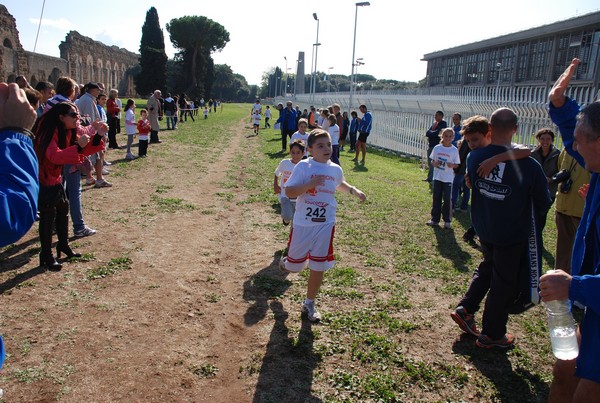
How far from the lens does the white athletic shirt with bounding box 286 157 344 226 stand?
14.3 feet

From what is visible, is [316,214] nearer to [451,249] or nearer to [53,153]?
[53,153]

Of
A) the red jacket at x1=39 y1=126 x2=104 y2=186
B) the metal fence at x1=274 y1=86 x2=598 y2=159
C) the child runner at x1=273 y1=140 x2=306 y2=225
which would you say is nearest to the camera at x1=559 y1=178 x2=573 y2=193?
the child runner at x1=273 y1=140 x2=306 y2=225

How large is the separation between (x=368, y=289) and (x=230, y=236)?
9.04 feet

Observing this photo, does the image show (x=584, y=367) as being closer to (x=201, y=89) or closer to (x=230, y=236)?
(x=230, y=236)

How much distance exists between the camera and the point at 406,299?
204 inches

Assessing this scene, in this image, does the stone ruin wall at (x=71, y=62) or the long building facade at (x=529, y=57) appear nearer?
the stone ruin wall at (x=71, y=62)

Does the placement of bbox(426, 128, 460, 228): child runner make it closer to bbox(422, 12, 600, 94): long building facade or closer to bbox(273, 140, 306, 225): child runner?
bbox(273, 140, 306, 225): child runner

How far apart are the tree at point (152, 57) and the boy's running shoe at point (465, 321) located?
61999 millimetres

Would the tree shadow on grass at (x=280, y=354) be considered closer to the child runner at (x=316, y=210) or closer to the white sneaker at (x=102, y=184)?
the child runner at (x=316, y=210)

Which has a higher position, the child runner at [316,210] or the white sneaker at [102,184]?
the child runner at [316,210]

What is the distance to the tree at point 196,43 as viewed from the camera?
72.8 m

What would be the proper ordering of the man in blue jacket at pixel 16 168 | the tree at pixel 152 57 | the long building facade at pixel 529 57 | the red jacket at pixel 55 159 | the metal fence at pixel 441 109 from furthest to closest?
the tree at pixel 152 57 → the long building facade at pixel 529 57 → the metal fence at pixel 441 109 → the red jacket at pixel 55 159 → the man in blue jacket at pixel 16 168

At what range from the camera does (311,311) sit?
458 cm

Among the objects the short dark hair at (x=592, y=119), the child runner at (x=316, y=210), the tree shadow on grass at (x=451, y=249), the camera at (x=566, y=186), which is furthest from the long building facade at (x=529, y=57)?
the short dark hair at (x=592, y=119)
